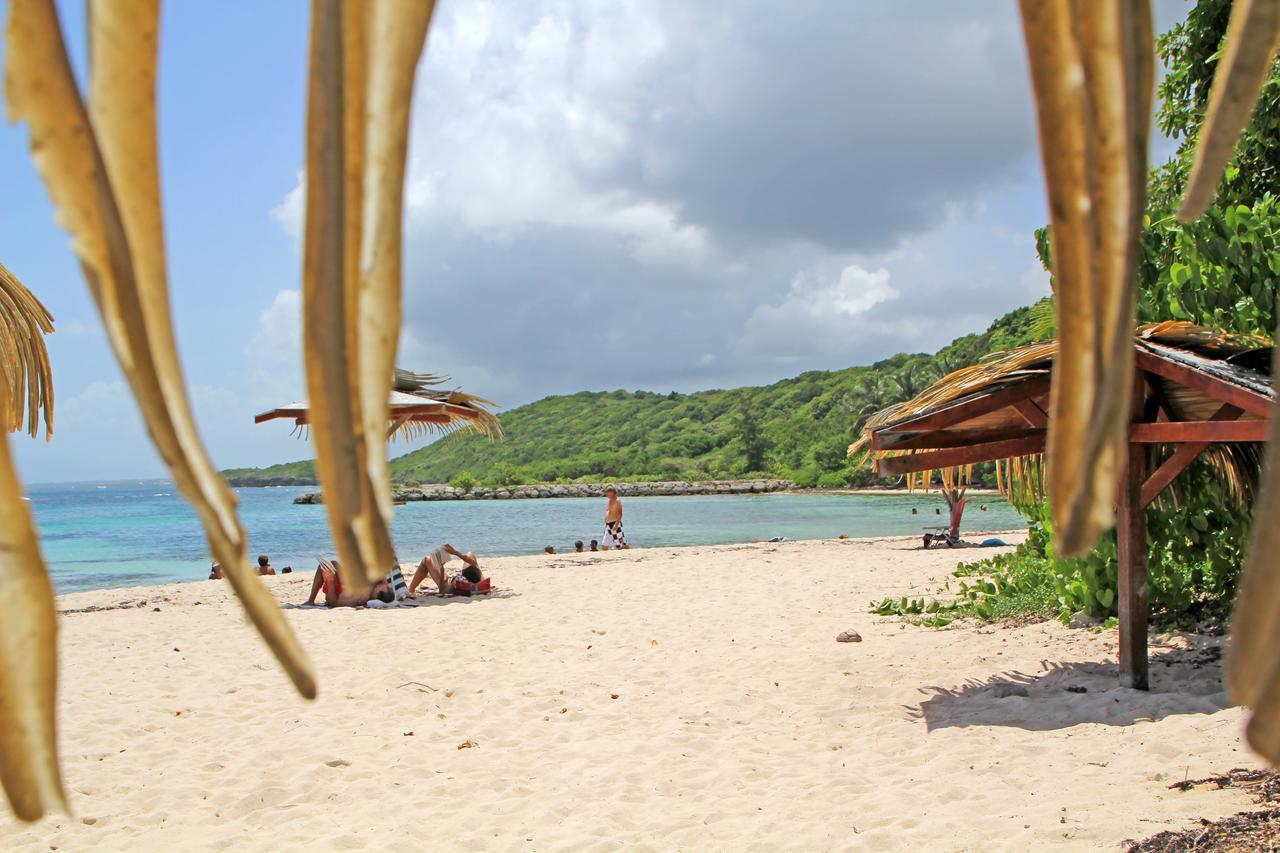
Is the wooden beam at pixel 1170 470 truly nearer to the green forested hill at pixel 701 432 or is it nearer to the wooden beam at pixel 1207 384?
the wooden beam at pixel 1207 384

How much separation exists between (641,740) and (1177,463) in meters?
3.55

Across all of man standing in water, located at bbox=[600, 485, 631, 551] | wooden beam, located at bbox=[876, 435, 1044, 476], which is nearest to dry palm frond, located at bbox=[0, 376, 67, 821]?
wooden beam, located at bbox=[876, 435, 1044, 476]

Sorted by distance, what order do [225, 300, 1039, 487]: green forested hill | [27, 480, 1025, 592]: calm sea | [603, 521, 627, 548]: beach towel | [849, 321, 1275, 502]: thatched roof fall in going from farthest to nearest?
[225, 300, 1039, 487]: green forested hill, [27, 480, 1025, 592]: calm sea, [603, 521, 627, 548]: beach towel, [849, 321, 1275, 502]: thatched roof

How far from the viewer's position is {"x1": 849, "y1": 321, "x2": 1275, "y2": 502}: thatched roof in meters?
4.93

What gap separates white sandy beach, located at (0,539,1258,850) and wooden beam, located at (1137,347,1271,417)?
1622 mm

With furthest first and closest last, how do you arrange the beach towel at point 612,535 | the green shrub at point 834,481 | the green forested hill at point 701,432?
1. the green forested hill at point 701,432
2. the green shrub at point 834,481
3. the beach towel at point 612,535

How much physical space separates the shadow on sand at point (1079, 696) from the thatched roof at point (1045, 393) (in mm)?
1275

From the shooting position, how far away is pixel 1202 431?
482 centimetres

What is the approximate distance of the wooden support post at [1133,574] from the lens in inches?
221

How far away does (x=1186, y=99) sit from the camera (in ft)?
28.8

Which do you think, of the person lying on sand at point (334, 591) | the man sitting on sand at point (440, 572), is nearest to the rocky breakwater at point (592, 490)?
the man sitting on sand at point (440, 572)

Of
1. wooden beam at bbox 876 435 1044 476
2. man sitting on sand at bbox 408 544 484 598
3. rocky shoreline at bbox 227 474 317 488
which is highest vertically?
rocky shoreline at bbox 227 474 317 488

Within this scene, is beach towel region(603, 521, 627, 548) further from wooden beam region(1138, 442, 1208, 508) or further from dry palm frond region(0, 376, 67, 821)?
dry palm frond region(0, 376, 67, 821)

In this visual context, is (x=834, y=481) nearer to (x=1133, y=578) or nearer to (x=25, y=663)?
(x=1133, y=578)
